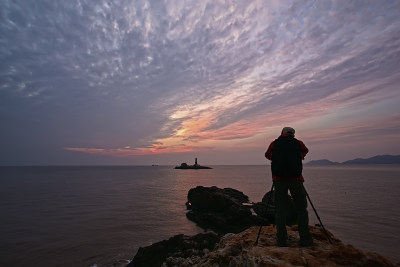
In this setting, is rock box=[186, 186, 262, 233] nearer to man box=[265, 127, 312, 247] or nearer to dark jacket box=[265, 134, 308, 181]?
man box=[265, 127, 312, 247]

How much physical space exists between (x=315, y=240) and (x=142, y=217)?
21.5m

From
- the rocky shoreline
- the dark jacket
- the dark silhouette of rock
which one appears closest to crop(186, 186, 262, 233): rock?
the rocky shoreline

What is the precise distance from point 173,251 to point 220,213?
33.8ft

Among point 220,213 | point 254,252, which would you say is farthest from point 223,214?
point 254,252

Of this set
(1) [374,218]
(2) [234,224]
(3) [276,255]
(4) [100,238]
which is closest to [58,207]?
(4) [100,238]

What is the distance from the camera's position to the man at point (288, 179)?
19.0 ft

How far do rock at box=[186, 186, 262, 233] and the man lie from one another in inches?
554

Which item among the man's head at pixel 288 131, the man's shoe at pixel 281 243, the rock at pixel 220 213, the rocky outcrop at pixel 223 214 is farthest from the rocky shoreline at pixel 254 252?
the rock at pixel 220 213

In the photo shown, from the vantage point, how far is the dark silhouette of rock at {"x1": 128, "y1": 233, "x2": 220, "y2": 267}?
1124 cm

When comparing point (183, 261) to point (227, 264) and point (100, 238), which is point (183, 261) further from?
point (100, 238)

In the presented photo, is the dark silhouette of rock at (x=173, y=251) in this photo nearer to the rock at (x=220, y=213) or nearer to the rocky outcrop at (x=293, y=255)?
the rocky outcrop at (x=293, y=255)

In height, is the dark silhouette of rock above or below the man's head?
below

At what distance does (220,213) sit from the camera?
2153cm

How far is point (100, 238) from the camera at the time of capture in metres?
16.8
